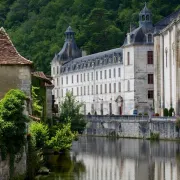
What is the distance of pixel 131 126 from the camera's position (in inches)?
3748

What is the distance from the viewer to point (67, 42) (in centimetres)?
15662

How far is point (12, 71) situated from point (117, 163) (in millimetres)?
A: 16842

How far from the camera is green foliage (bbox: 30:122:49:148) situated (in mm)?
45250

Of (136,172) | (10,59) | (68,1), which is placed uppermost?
(68,1)

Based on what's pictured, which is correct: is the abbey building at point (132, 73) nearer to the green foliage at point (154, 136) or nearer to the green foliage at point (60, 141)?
the green foliage at point (154, 136)

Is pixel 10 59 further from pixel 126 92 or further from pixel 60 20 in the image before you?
pixel 60 20

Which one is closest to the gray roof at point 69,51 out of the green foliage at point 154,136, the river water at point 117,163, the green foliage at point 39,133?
the green foliage at point 154,136

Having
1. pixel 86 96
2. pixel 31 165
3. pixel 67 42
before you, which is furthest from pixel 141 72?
pixel 31 165

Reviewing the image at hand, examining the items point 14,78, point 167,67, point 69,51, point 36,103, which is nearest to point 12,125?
point 14,78

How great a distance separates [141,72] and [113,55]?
371 inches

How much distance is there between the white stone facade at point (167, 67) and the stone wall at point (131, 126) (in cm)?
544

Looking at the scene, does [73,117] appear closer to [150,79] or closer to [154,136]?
[154,136]

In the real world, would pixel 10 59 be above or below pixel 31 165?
above

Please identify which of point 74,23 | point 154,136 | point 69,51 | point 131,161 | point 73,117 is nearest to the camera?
point 131,161
